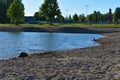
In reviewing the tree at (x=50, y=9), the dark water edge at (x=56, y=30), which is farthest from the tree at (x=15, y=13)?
the dark water edge at (x=56, y=30)

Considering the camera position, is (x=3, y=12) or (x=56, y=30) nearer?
(x=56, y=30)

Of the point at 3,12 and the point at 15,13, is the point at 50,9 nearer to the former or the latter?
the point at 15,13

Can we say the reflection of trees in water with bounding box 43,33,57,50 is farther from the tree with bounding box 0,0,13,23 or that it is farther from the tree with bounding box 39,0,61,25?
the tree with bounding box 0,0,13,23

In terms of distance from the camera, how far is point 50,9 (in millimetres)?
114062

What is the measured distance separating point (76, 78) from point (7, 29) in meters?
85.2

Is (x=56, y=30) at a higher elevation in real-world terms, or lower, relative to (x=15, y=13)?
lower

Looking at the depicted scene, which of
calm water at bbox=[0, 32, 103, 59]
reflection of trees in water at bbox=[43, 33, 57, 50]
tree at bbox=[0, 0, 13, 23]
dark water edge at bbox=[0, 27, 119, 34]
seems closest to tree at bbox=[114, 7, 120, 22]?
tree at bbox=[0, 0, 13, 23]

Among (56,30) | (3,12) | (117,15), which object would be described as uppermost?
(3,12)

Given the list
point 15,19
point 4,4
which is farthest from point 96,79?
point 4,4

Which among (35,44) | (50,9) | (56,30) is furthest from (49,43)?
(50,9)

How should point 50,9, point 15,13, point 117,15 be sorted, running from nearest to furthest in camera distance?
point 15,13, point 50,9, point 117,15

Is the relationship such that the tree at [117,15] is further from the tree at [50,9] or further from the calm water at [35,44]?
the calm water at [35,44]

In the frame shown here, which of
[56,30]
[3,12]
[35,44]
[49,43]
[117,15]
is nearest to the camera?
[35,44]

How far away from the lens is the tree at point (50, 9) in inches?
4466
